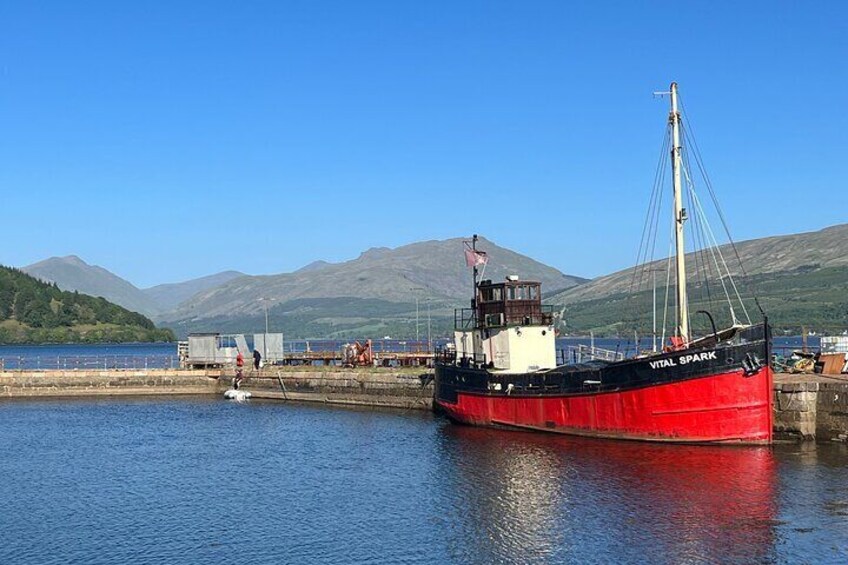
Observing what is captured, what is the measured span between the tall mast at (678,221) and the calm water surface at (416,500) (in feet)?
25.5

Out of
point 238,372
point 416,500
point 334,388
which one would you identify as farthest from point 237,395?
point 416,500

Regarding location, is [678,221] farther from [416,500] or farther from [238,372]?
[238,372]

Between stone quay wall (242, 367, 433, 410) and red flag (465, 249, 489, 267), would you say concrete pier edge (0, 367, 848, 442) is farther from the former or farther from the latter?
red flag (465, 249, 489, 267)

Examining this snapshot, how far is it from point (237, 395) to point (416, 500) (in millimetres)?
49880

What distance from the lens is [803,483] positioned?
1526 inches

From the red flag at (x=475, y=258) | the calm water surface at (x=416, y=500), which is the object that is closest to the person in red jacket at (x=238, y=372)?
the calm water surface at (x=416, y=500)

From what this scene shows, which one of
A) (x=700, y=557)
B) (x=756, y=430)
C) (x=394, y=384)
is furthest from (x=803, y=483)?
(x=394, y=384)

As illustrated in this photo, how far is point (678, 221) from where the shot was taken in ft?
178

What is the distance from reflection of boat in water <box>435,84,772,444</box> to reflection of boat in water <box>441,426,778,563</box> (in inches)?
55.0

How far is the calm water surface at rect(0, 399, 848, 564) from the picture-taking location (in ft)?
104

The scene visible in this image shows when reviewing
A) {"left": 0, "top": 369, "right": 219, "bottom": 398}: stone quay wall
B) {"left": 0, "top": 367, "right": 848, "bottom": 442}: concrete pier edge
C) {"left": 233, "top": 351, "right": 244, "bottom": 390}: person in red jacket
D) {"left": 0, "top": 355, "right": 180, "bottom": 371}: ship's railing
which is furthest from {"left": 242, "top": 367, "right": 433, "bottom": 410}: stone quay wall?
{"left": 0, "top": 355, "right": 180, "bottom": 371}: ship's railing

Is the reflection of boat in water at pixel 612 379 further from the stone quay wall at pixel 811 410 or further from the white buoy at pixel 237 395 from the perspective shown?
the white buoy at pixel 237 395

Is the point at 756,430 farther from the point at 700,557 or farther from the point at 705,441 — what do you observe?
the point at 700,557

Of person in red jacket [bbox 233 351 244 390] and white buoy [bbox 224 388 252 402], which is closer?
white buoy [bbox 224 388 252 402]
